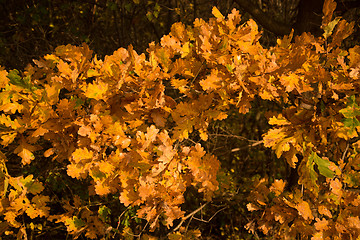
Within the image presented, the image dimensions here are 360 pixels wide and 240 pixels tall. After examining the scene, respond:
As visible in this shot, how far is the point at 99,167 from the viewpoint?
151 centimetres

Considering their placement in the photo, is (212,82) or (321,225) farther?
(321,225)

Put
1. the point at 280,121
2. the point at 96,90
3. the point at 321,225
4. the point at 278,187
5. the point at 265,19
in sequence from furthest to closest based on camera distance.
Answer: the point at 265,19
the point at 278,187
the point at 321,225
the point at 280,121
the point at 96,90

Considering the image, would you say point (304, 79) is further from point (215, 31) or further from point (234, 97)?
point (215, 31)

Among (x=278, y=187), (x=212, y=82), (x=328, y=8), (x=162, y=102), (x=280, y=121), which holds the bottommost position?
(x=278, y=187)

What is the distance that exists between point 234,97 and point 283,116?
1.23ft

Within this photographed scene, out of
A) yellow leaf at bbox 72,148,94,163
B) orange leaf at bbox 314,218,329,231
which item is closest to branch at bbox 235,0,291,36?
orange leaf at bbox 314,218,329,231

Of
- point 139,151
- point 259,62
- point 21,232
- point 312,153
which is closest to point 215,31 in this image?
point 259,62

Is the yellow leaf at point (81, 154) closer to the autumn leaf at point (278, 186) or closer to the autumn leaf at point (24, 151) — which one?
the autumn leaf at point (24, 151)

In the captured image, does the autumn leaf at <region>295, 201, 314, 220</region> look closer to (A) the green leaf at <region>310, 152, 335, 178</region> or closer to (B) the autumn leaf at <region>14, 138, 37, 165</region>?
(A) the green leaf at <region>310, 152, 335, 178</region>

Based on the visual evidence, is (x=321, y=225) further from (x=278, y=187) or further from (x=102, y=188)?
(x=102, y=188)

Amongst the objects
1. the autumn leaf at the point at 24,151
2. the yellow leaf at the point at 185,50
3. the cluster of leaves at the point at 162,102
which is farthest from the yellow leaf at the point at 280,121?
the autumn leaf at the point at 24,151

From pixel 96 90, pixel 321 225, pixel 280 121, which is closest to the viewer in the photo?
pixel 96 90

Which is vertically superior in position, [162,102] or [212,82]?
[212,82]

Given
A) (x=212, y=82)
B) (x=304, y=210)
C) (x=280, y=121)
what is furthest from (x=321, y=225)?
(x=212, y=82)
